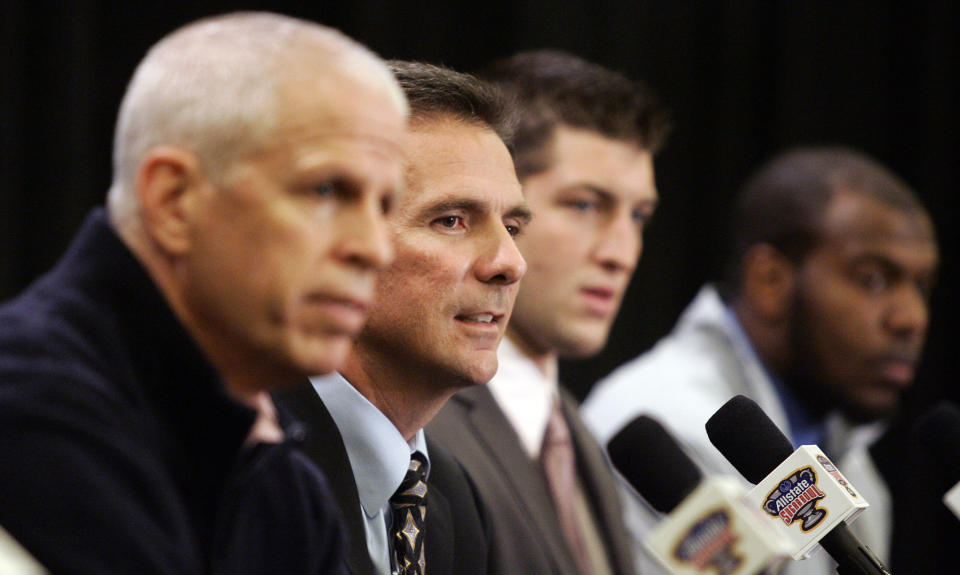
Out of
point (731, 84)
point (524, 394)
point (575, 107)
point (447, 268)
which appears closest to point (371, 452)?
point (447, 268)

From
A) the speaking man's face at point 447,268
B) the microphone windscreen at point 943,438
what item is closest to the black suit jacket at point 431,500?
the speaking man's face at point 447,268

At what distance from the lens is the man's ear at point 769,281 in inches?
128

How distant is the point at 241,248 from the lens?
97 cm

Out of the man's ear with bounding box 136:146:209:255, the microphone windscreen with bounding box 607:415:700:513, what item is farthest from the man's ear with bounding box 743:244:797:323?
the man's ear with bounding box 136:146:209:255

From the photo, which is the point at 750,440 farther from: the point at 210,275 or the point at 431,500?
the point at 210,275

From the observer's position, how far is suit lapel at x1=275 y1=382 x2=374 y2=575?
1.34m

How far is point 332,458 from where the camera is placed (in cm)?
140

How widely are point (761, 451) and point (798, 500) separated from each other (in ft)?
0.26

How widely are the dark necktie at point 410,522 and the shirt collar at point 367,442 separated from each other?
0.06 feet

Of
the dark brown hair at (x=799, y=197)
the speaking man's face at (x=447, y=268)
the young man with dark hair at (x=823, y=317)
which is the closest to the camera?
the speaking man's face at (x=447, y=268)

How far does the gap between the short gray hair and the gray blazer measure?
92 centimetres

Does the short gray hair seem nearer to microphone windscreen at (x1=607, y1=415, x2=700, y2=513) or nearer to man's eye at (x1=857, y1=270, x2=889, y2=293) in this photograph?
microphone windscreen at (x1=607, y1=415, x2=700, y2=513)

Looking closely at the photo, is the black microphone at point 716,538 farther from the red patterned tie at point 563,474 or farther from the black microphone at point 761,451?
the red patterned tie at point 563,474

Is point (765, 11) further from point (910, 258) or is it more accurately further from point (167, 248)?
point (167, 248)
